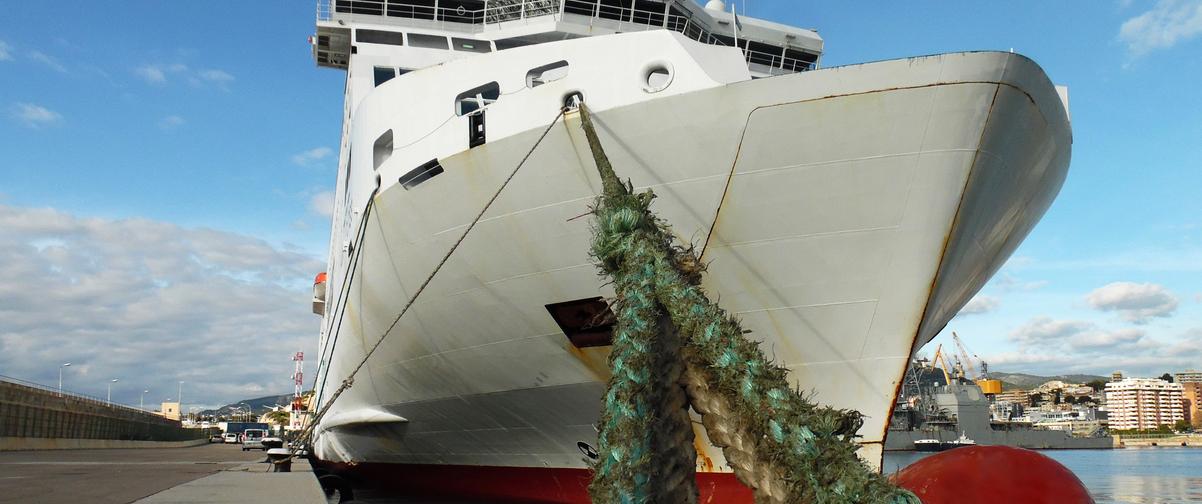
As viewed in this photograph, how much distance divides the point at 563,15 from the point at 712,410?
10.0 m

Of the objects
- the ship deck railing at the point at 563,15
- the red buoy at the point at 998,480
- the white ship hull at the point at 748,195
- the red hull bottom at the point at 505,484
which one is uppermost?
the ship deck railing at the point at 563,15

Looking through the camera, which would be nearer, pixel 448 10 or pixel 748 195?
pixel 748 195

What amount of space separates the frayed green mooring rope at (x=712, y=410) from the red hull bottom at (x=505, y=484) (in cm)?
467

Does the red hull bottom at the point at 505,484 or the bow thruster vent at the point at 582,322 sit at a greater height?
the bow thruster vent at the point at 582,322

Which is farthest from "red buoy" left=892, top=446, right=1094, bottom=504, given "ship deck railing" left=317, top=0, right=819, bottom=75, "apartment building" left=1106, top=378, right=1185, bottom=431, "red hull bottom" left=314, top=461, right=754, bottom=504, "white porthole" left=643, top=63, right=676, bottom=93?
"apartment building" left=1106, top=378, right=1185, bottom=431

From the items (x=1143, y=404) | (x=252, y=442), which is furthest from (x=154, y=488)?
(x=1143, y=404)

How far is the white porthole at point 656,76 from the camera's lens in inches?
304

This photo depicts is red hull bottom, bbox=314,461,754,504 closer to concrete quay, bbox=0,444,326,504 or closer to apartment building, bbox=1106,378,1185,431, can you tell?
concrete quay, bbox=0,444,326,504

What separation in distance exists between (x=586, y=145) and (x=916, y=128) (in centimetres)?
297

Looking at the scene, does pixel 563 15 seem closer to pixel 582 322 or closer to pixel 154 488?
pixel 582 322

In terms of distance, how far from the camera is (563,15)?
12406 mm

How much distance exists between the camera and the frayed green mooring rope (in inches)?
115

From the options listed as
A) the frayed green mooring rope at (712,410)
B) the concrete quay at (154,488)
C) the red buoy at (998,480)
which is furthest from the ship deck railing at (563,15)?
the frayed green mooring rope at (712,410)

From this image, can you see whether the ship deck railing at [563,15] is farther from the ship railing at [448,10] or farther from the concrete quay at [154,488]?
the concrete quay at [154,488]
